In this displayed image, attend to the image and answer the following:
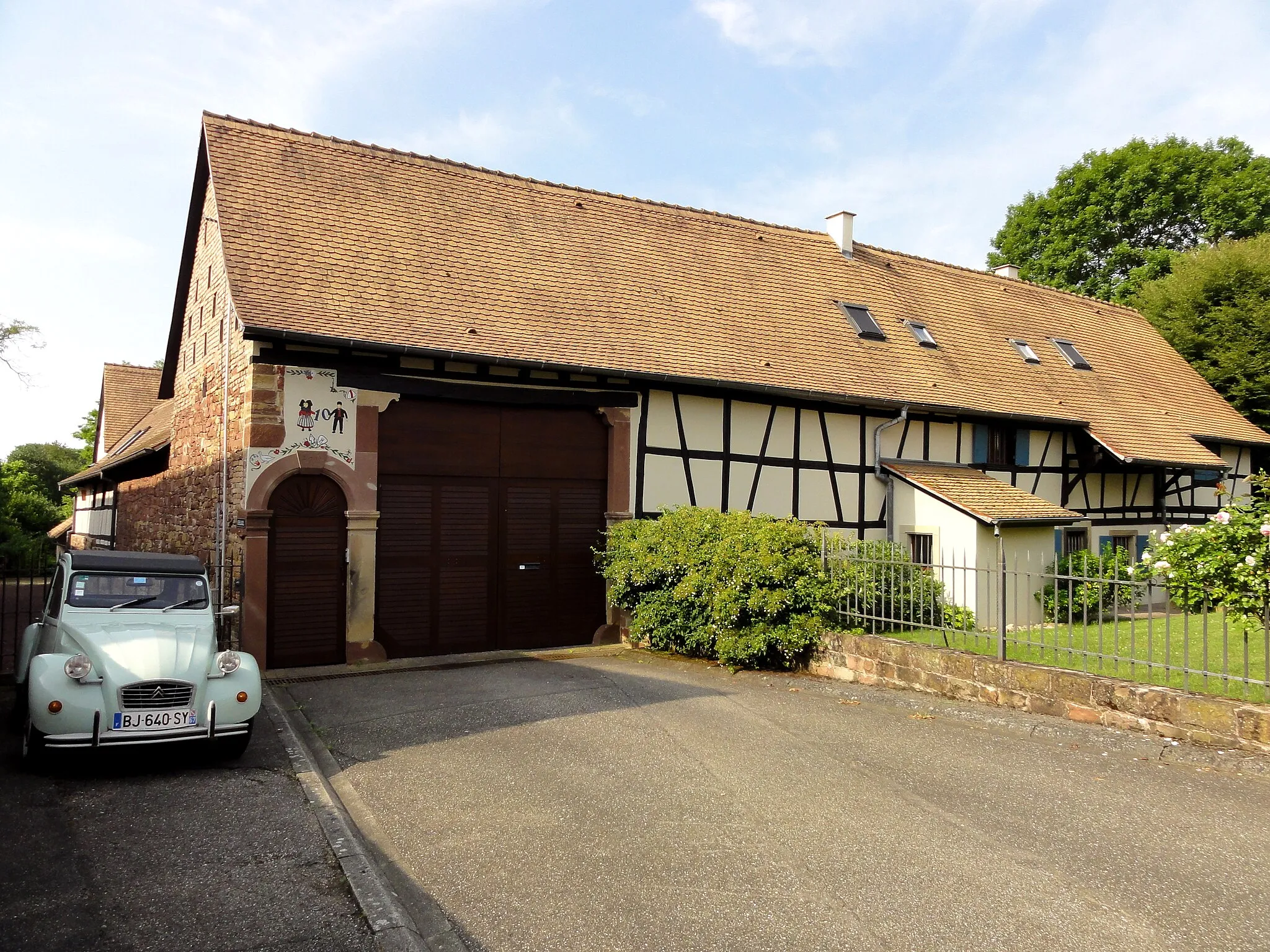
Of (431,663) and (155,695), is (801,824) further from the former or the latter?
(431,663)

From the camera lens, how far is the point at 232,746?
21.3ft

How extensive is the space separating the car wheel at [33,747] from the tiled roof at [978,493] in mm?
11583

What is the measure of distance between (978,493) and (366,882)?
12.1m

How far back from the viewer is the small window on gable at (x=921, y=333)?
1702cm

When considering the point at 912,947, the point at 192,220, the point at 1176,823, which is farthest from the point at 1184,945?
the point at 192,220

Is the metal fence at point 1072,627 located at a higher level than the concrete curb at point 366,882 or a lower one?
higher

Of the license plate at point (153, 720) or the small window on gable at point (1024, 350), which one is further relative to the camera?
the small window on gable at point (1024, 350)

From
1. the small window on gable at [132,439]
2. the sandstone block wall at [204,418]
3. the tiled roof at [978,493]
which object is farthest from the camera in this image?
the small window on gable at [132,439]

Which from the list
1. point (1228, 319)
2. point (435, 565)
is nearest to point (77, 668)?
point (435, 565)

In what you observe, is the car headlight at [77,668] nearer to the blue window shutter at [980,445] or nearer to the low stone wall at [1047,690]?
the low stone wall at [1047,690]

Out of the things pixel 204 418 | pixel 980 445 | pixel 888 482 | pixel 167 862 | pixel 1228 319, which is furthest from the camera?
pixel 1228 319

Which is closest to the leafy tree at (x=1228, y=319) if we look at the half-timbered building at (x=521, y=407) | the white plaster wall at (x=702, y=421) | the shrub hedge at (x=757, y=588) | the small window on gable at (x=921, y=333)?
the half-timbered building at (x=521, y=407)

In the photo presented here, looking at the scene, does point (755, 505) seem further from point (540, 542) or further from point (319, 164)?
point (319, 164)

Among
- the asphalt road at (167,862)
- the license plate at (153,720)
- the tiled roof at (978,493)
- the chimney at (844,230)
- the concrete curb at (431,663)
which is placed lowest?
the asphalt road at (167,862)
